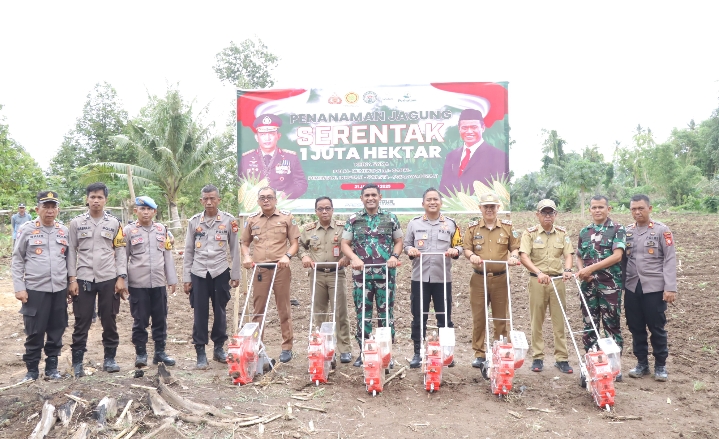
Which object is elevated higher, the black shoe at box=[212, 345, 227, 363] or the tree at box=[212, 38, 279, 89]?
the tree at box=[212, 38, 279, 89]

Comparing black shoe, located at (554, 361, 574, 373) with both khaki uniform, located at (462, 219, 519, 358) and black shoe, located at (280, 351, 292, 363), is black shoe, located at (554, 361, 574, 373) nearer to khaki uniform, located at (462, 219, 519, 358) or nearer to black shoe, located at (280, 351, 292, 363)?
khaki uniform, located at (462, 219, 519, 358)

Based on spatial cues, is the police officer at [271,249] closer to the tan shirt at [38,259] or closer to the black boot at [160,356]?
the black boot at [160,356]

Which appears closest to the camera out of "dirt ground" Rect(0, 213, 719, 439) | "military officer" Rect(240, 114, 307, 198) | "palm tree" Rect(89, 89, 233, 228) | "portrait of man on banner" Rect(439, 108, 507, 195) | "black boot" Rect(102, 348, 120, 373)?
"dirt ground" Rect(0, 213, 719, 439)

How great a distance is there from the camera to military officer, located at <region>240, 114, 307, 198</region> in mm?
6816

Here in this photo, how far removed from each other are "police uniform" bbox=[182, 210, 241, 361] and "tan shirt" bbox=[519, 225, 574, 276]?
3051 mm

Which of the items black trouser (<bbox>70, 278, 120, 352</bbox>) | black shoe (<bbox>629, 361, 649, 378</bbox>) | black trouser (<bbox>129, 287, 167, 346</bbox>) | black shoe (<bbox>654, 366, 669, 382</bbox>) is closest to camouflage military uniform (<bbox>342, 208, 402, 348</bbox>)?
black trouser (<bbox>129, 287, 167, 346</bbox>)

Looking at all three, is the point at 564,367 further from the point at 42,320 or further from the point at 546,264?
the point at 42,320

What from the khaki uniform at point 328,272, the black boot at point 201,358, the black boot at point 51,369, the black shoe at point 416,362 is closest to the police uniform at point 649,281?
the black shoe at point 416,362

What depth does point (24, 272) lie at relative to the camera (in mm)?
4906

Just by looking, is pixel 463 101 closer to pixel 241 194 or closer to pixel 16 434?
pixel 241 194

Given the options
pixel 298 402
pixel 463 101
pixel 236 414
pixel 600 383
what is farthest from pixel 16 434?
pixel 463 101

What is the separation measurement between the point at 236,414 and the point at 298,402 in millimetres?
558

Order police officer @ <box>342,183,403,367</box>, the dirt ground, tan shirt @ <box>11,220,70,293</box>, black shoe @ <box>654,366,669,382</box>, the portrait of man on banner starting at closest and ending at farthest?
the dirt ground < tan shirt @ <box>11,220,70,293</box> < black shoe @ <box>654,366,669,382</box> < police officer @ <box>342,183,403,367</box> < the portrait of man on banner

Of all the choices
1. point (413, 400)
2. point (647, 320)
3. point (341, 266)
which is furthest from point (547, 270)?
point (341, 266)
